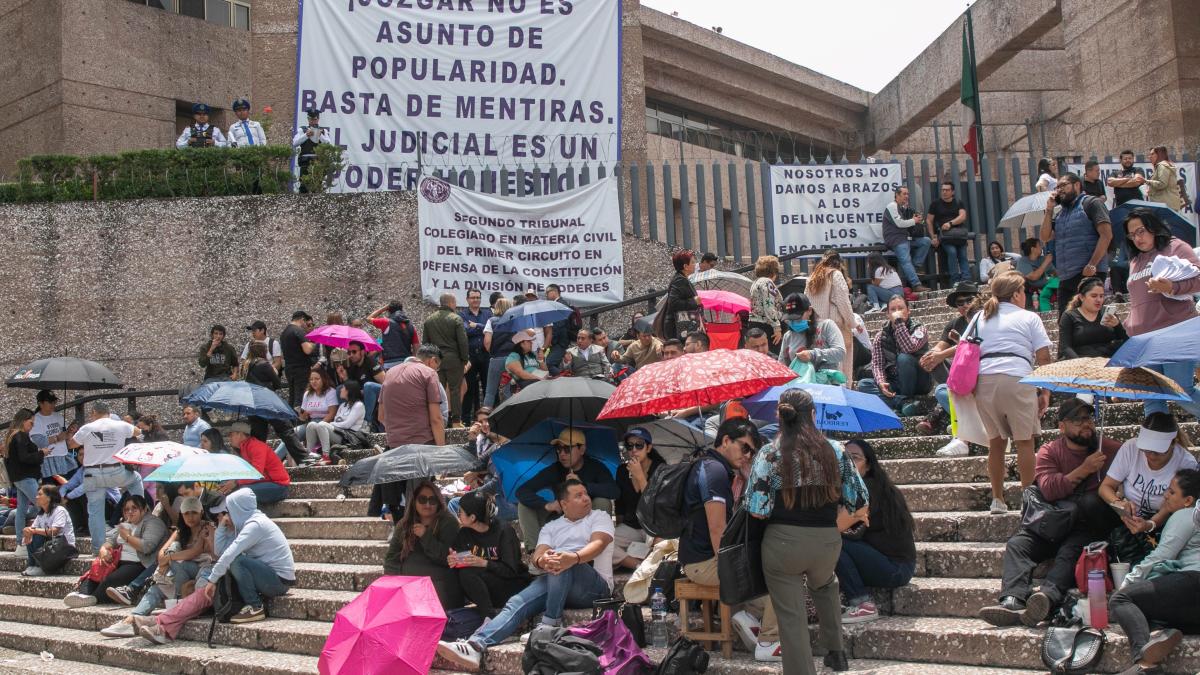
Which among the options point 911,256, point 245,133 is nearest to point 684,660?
point 911,256

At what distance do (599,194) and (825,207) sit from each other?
2834mm

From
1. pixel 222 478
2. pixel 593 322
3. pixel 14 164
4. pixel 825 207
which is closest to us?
pixel 222 478

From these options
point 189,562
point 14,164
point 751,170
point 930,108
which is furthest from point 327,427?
point 930,108

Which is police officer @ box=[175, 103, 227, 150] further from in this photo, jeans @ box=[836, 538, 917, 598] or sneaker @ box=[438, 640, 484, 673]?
jeans @ box=[836, 538, 917, 598]

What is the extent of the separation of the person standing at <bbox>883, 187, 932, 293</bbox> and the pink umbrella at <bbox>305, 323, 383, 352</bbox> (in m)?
6.37

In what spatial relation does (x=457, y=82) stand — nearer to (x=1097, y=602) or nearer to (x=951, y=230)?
(x=951, y=230)

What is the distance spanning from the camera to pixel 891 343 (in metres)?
11.2

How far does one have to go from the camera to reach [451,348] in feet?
45.2

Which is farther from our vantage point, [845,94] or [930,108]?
[845,94]

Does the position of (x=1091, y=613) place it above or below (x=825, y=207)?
below

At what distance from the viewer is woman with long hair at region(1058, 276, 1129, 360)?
9758mm

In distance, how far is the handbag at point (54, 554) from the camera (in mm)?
12422

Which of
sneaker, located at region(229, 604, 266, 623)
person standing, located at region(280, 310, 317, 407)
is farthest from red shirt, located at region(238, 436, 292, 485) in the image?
person standing, located at region(280, 310, 317, 407)

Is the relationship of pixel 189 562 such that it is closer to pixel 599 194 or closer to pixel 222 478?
pixel 222 478
